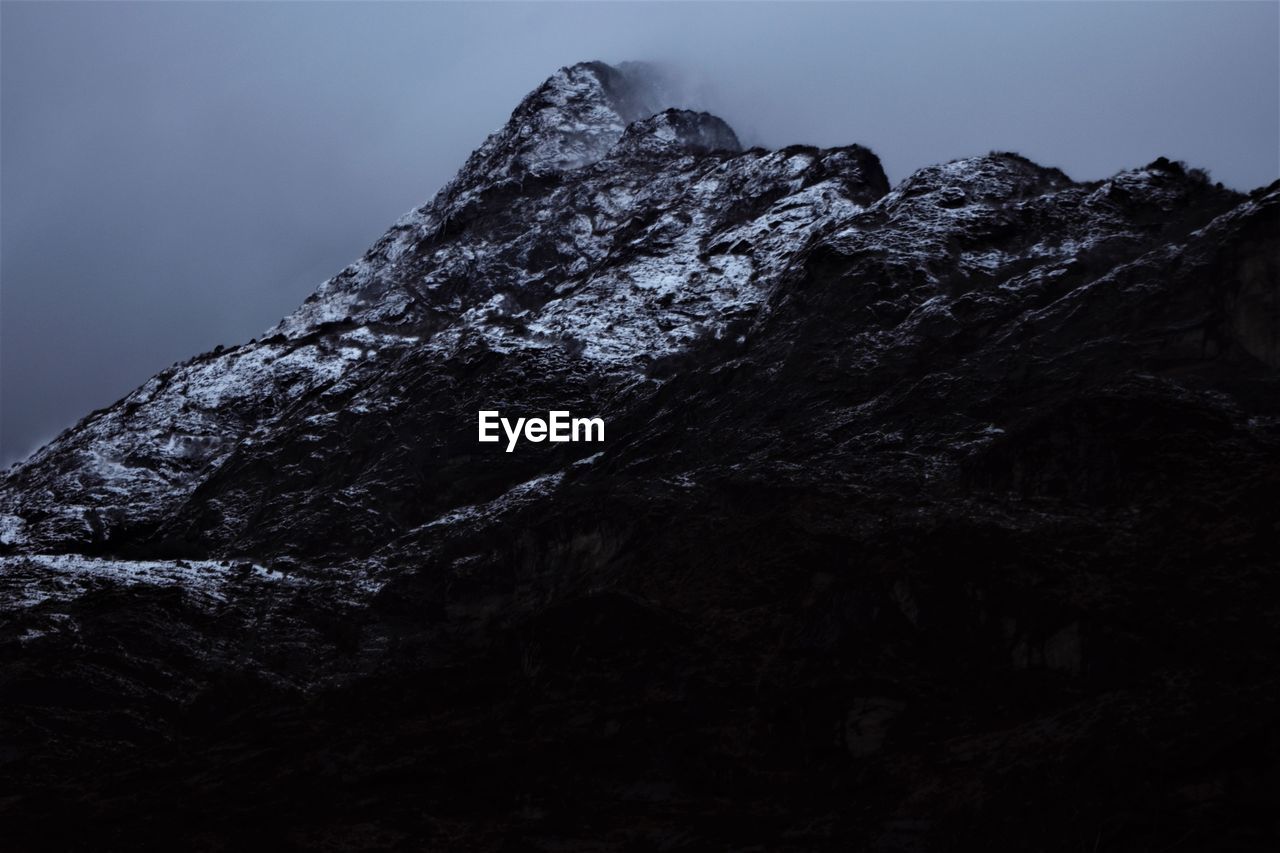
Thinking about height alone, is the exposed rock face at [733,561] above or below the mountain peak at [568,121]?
below

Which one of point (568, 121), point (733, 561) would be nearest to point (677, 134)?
point (568, 121)

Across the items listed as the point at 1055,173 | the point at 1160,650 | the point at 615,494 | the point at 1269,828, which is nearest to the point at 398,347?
the point at 615,494

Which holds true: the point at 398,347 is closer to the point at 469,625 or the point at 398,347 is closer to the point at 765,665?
the point at 469,625

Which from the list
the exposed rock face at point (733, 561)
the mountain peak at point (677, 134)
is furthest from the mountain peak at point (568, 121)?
the exposed rock face at point (733, 561)

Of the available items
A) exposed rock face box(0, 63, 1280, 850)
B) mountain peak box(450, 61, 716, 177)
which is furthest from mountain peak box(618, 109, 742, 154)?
exposed rock face box(0, 63, 1280, 850)

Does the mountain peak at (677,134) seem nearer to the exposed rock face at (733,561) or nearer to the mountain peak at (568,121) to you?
the mountain peak at (568,121)

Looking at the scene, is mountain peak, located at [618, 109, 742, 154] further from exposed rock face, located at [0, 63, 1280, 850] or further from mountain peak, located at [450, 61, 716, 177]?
exposed rock face, located at [0, 63, 1280, 850]

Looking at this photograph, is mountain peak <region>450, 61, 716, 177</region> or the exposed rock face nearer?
the exposed rock face

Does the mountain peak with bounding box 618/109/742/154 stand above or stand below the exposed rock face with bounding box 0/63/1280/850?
above
